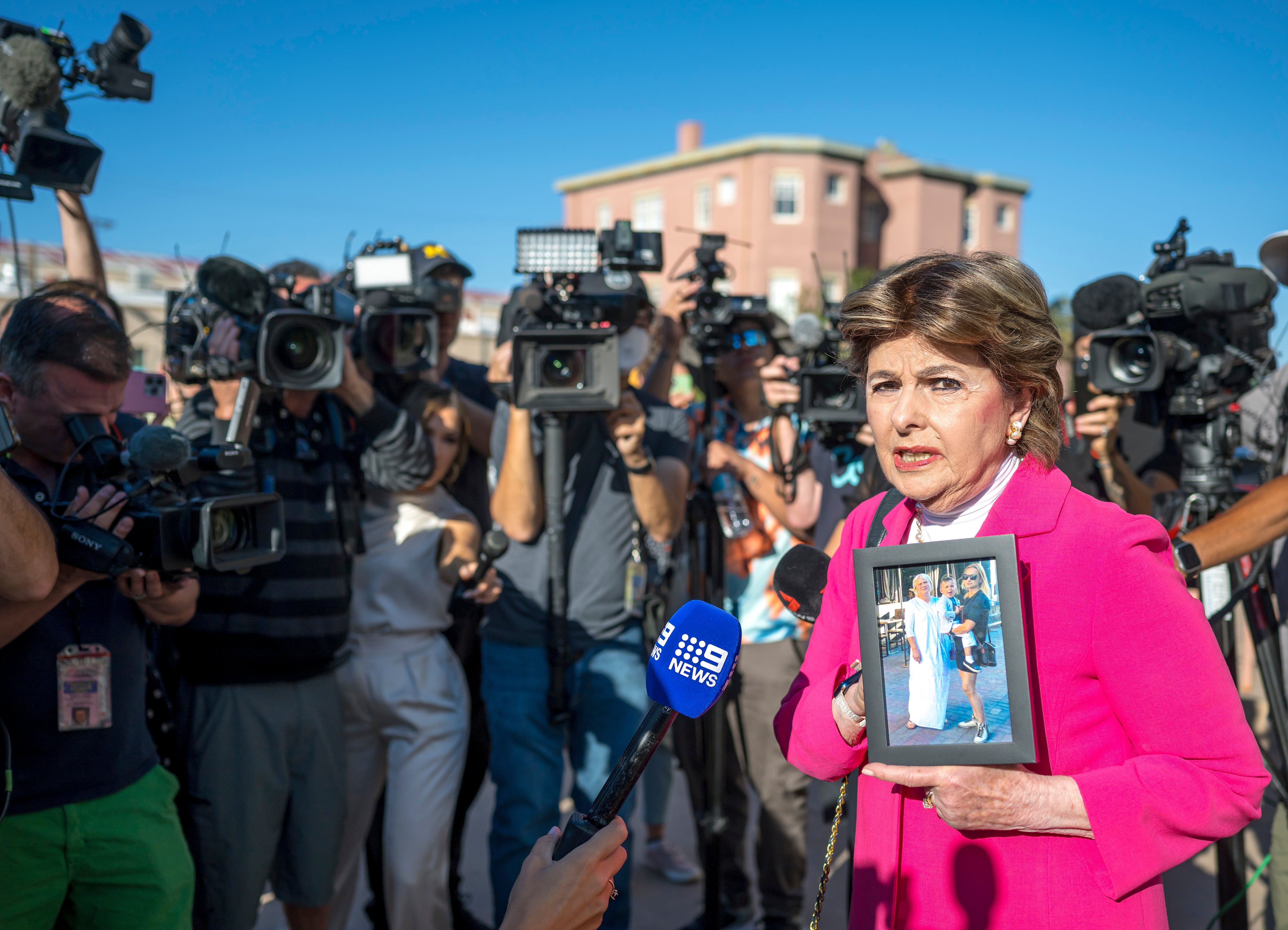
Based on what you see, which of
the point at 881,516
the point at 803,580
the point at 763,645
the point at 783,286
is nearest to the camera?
the point at 881,516

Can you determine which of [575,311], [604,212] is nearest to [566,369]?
[575,311]

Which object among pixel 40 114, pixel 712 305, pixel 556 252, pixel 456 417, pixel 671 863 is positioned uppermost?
pixel 40 114

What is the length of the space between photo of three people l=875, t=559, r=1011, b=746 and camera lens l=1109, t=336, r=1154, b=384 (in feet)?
5.72

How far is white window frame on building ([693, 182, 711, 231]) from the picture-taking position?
2900 centimetres

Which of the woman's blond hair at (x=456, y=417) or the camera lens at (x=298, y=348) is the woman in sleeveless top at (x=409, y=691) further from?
the camera lens at (x=298, y=348)

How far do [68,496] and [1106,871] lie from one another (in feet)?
7.00

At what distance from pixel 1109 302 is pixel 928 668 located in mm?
2004

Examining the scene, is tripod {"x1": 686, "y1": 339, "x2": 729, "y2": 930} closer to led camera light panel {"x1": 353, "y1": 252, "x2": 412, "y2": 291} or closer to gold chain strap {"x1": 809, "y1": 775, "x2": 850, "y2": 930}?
led camera light panel {"x1": 353, "y1": 252, "x2": 412, "y2": 291}

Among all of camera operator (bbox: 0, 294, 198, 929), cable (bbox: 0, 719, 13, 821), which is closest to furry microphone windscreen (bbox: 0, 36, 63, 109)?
camera operator (bbox: 0, 294, 198, 929)

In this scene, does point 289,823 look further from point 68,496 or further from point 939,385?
point 939,385

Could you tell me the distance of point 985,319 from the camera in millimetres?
1354

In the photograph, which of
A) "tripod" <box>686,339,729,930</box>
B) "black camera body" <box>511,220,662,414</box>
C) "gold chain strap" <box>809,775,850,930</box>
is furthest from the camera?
"tripod" <box>686,339,729,930</box>

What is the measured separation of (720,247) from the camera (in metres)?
3.44

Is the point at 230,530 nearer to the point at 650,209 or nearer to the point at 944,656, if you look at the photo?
the point at 944,656
